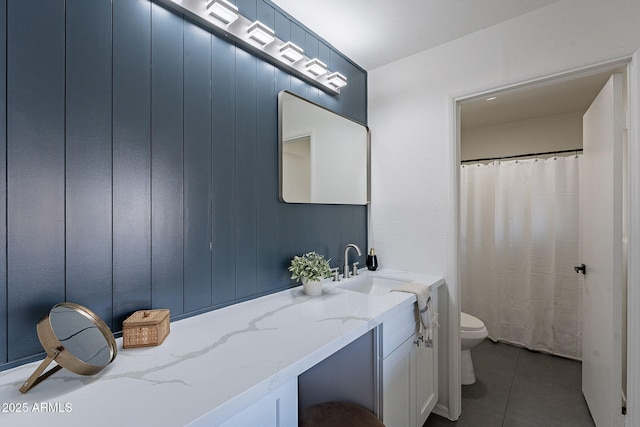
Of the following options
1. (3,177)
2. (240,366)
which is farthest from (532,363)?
(3,177)

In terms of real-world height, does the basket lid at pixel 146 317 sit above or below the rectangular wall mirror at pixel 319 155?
below

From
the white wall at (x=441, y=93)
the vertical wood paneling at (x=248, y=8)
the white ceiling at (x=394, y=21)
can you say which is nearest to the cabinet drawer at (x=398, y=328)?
the white wall at (x=441, y=93)

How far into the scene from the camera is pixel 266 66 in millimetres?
1531

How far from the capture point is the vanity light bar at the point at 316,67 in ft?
5.54

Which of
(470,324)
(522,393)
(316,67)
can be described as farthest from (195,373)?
(522,393)

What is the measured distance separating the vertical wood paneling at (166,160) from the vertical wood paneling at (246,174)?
27 centimetres

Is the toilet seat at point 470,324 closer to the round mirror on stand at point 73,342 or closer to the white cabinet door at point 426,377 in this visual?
the white cabinet door at point 426,377

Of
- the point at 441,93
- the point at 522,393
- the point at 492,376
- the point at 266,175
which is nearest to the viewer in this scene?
the point at 266,175

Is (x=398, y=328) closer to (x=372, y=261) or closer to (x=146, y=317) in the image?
(x=372, y=261)

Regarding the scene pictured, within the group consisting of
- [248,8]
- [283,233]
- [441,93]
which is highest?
[248,8]

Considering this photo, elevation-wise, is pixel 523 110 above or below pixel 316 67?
above

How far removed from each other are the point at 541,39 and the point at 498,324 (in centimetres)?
251

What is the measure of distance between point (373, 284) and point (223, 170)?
128 centimetres

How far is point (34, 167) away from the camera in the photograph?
85cm
